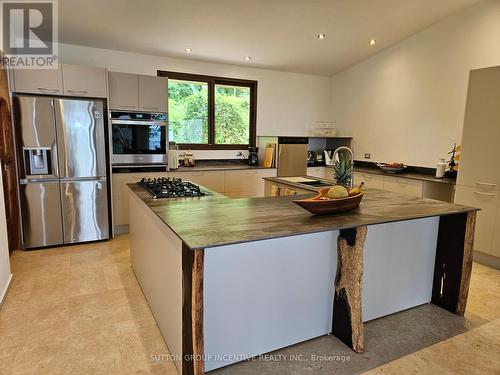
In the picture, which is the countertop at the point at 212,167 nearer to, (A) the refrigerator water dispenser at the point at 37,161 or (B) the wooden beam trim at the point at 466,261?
(A) the refrigerator water dispenser at the point at 37,161

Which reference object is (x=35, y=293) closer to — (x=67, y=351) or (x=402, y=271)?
(x=67, y=351)

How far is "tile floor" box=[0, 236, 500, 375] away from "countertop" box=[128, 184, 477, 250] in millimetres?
847

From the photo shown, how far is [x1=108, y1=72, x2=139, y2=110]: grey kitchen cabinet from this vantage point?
4.06m

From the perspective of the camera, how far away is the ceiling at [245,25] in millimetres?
3494

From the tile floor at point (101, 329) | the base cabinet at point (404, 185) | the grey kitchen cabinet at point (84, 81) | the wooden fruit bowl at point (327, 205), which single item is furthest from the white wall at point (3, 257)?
the base cabinet at point (404, 185)

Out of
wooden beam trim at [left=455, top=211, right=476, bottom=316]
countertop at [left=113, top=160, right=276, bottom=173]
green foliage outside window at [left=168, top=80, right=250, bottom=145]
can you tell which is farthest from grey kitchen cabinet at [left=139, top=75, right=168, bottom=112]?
wooden beam trim at [left=455, top=211, right=476, bottom=316]

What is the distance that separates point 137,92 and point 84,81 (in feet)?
2.04

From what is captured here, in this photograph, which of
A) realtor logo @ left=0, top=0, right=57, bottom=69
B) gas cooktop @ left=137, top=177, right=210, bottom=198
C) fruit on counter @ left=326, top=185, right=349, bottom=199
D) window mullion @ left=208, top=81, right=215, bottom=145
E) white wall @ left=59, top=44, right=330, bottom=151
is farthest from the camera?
window mullion @ left=208, top=81, right=215, bottom=145

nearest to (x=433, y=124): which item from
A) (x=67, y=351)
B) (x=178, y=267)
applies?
(x=178, y=267)

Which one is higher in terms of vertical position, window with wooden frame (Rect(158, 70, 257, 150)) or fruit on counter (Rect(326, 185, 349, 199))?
window with wooden frame (Rect(158, 70, 257, 150))

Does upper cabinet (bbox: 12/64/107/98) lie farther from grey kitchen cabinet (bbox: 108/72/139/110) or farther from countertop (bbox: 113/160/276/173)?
countertop (bbox: 113/160/276/173)

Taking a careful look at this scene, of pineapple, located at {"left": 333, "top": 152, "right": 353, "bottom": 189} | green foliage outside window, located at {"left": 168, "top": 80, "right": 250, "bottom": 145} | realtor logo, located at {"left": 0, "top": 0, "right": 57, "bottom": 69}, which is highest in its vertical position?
realtor logo, located at {"left": 0, "top": 0, "right": 57, "bottom": 69}

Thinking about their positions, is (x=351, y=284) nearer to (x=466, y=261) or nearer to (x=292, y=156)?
(x=466, y=261)

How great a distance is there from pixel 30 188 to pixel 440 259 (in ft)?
13.6
